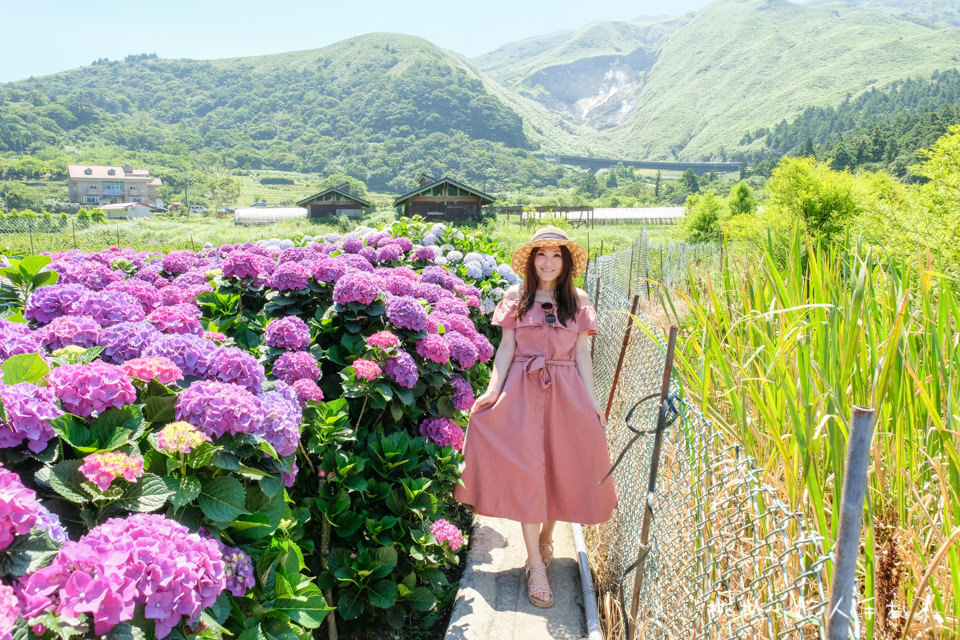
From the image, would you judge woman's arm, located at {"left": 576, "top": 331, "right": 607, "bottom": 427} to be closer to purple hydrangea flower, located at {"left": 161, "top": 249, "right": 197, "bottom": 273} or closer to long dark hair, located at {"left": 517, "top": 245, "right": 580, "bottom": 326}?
long dark hair, located at {"left": 517, "top": 245, "right": 580, "bottom": 326}

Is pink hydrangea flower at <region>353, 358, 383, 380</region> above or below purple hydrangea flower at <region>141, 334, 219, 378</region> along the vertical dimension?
below

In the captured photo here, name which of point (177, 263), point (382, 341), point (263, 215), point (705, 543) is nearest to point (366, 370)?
point (382, 341)

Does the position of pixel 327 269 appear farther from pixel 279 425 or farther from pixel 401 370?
pixel 279 425

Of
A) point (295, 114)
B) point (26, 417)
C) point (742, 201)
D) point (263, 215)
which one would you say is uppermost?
point (295, 114)

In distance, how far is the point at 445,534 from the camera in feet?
8.45

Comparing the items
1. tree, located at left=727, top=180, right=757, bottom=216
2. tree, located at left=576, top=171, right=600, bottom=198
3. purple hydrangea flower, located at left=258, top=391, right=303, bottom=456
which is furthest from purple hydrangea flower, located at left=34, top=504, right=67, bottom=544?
tree, located at left=576, top=171, right=600, bottom=198

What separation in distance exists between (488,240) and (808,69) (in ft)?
630

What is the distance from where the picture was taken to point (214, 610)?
1.34 metres

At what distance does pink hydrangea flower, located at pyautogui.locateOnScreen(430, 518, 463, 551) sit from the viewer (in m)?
2.56

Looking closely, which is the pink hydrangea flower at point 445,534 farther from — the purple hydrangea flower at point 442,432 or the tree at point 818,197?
the tree at point 818,197

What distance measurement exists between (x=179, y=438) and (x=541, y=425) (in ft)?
5.67

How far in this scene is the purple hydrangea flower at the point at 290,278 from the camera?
2959 mm

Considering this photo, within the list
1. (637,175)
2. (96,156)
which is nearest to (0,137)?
(96,156)

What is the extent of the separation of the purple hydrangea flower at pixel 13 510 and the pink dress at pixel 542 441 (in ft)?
6.49
